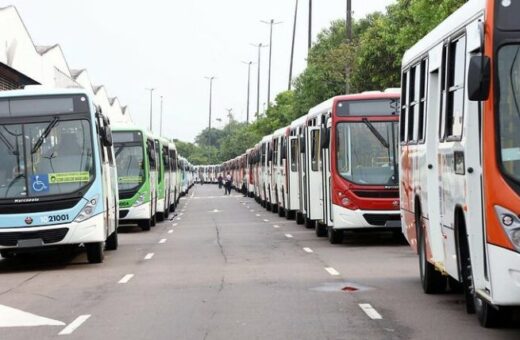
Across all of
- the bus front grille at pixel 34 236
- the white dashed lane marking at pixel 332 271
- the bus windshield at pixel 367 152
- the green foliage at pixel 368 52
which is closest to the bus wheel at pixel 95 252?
the bus front grille at pixel 34 236

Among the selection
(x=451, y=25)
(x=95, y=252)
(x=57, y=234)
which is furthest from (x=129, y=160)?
(x=451, y=25)

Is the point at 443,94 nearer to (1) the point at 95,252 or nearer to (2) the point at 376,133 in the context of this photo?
(1) the point at 95,252

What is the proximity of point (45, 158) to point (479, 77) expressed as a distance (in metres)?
11.4

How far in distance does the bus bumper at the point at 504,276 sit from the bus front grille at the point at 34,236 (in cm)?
1069

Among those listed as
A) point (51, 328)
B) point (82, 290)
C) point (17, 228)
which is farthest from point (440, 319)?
point (17, 228)

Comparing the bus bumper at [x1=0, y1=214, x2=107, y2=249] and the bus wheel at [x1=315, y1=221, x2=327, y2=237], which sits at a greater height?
the bus bumper at [x1=0, y1=214, x2=107, y2=249]

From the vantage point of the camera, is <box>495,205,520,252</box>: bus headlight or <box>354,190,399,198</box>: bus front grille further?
<box>354,190,399,198</box>: bus front grille

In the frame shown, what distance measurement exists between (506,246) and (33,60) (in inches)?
1932

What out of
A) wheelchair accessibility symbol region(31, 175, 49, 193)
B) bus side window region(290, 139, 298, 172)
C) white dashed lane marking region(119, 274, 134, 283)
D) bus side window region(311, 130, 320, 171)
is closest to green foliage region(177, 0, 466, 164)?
bus side window region(290, 139, 298, 172)

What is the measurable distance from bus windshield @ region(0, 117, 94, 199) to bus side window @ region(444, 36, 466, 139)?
352 inches

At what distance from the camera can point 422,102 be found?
42.3ft

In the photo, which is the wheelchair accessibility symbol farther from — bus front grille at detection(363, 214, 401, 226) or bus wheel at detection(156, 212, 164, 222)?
bus wheel at detection(156, 212, 164, 222)

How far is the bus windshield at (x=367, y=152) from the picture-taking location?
22.0 metres

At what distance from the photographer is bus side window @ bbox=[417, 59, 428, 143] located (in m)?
12.7
